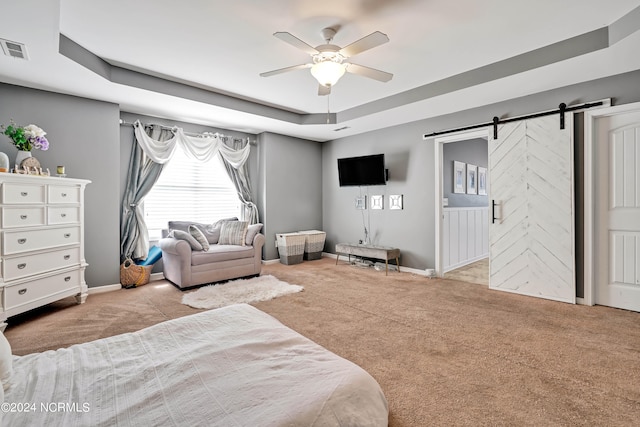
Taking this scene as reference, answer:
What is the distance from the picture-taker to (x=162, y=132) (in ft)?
15.9

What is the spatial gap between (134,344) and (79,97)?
13.2 feet

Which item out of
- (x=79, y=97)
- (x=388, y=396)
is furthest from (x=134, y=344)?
(x=79, y=97)

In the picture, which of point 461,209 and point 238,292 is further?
point 461,209

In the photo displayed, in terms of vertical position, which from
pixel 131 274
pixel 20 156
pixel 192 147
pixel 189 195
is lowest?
pixel 131 274

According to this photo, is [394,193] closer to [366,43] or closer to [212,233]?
[212,233]

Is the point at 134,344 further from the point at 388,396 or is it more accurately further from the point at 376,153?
the point at 376,153

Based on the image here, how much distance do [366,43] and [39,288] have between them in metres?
3.91

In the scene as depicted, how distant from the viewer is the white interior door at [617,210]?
323cm

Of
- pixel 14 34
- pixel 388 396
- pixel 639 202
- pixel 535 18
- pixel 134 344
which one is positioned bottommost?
pixel 388 396

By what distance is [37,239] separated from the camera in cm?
309

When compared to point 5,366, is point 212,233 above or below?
above

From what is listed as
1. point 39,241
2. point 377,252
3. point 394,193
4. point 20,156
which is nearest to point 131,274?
point 39,241

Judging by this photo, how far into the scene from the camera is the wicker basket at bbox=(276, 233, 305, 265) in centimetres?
579

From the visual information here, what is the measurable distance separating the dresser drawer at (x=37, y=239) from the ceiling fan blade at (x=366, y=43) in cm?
347
